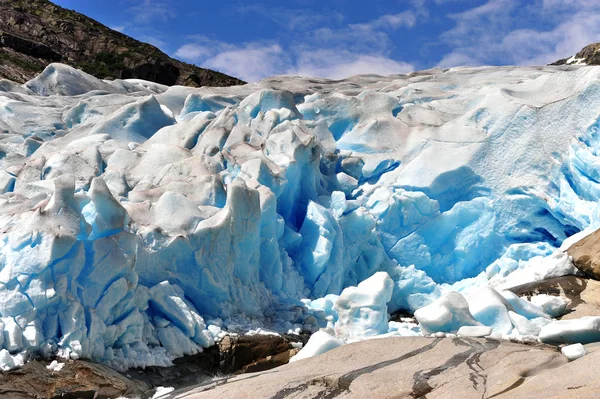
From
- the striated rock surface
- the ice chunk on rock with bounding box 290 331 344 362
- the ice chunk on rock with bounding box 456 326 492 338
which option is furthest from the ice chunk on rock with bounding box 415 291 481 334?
the ice chunk on rock with bounding box 290 331 344 362

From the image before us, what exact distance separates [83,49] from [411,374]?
31106mm

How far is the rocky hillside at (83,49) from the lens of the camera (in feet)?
98.2

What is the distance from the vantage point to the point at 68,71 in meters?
18.2

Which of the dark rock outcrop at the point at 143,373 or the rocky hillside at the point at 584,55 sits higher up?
the rocky hillside at the point at 584,55

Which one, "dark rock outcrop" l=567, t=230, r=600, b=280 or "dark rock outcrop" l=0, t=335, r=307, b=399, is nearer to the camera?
"dark rock outcrop" l=0, t=335, r=307, b=399

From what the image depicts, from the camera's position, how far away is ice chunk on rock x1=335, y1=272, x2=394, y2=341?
9.81 m

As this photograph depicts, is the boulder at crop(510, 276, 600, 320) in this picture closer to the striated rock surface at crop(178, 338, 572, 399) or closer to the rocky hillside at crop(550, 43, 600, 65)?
the striated rock surface at crop(178, 338, 572, 399)

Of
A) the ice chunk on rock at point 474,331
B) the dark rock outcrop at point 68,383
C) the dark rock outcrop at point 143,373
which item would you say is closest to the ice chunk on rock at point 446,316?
the ice chunk on rock at point 474,331

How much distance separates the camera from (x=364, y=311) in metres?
9.88

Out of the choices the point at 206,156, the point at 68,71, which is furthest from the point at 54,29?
the point at 206,156

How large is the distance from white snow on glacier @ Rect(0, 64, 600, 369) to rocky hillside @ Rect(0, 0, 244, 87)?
521 inches

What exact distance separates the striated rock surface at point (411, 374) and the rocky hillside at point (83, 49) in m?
25.7

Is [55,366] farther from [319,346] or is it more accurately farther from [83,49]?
[83,49]

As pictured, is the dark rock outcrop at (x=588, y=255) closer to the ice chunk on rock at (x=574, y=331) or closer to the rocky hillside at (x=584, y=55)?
the ice chunk on rock at (x=574, y=331)
